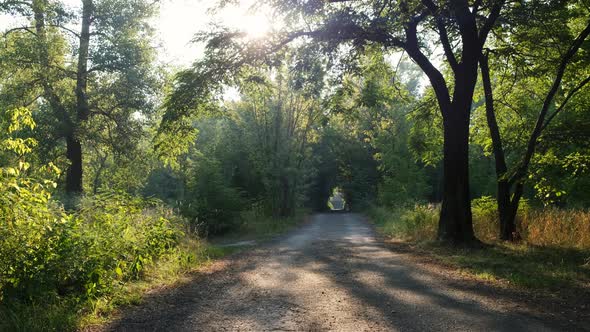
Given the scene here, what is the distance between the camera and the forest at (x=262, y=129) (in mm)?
6367

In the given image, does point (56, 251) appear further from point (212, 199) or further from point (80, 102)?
point (80, 102)

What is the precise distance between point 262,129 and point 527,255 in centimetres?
2252

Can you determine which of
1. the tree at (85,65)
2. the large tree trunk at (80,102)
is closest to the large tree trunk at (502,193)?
the tree at (85,65)

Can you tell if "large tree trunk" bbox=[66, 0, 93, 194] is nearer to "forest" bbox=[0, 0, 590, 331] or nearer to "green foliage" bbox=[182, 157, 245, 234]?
"forest" bbox=[0, 0, 590, 331]

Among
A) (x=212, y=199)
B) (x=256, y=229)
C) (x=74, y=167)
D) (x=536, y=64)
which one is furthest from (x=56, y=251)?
(x=74, y=167)

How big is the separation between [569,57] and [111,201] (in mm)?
11787

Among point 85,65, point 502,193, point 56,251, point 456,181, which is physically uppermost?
point 85,65

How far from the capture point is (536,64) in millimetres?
15180

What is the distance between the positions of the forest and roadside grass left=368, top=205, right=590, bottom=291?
0.07m

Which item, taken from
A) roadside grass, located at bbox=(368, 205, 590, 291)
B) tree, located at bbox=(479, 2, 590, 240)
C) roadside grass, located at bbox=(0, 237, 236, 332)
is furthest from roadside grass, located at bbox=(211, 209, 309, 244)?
roadside grass, located at bbox=(0, 237, 236, 332)

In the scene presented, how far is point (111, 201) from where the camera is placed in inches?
348

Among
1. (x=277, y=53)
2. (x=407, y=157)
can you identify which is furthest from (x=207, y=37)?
(x=407, y=157)

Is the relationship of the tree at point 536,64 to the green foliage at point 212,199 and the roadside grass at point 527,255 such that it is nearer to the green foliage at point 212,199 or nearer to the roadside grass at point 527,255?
the roadside grass at point 527,255

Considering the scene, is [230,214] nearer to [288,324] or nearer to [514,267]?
[514,267]
